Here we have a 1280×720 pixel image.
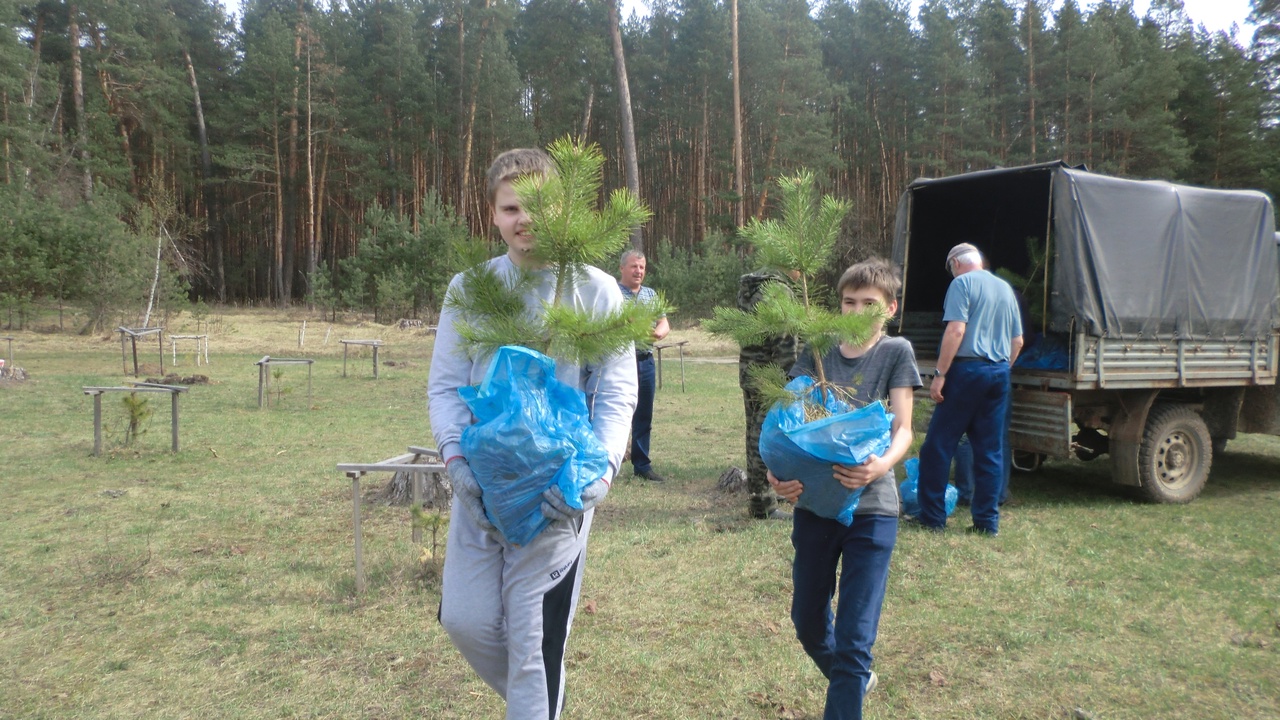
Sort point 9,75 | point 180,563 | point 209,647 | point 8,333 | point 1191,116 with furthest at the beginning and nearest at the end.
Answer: point 1191,116
point 9,75
point 8,333
point 180,563
point 209,647

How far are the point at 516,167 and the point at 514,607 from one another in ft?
3.80

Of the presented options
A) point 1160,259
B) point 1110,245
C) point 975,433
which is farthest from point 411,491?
point 1160,259


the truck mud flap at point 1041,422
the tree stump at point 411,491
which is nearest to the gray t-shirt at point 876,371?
the tree stump at point 411,491

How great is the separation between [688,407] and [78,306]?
62.1 ft

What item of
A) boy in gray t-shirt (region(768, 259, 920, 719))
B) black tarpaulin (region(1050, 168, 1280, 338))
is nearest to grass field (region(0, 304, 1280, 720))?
boy in gray t-shirt (region(768, 259, 920, 719))

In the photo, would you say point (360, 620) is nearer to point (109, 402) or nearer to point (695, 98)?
point (109, 402)

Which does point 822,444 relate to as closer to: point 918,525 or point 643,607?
point 643,607

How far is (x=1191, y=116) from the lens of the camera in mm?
28281

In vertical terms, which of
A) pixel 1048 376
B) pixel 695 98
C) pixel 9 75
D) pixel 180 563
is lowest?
pixel 180 563

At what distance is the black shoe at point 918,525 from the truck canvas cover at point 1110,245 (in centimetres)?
186

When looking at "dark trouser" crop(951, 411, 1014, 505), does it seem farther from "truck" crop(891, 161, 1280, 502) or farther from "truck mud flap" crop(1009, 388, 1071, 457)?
"truck" crop(891, 161, 1280, 502)

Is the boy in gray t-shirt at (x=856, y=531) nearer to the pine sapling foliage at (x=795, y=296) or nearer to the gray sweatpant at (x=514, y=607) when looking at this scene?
the pine sapling foliage at (x=795, y=296)

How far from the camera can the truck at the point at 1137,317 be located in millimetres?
5902

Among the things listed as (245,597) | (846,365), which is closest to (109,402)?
(245,597)
